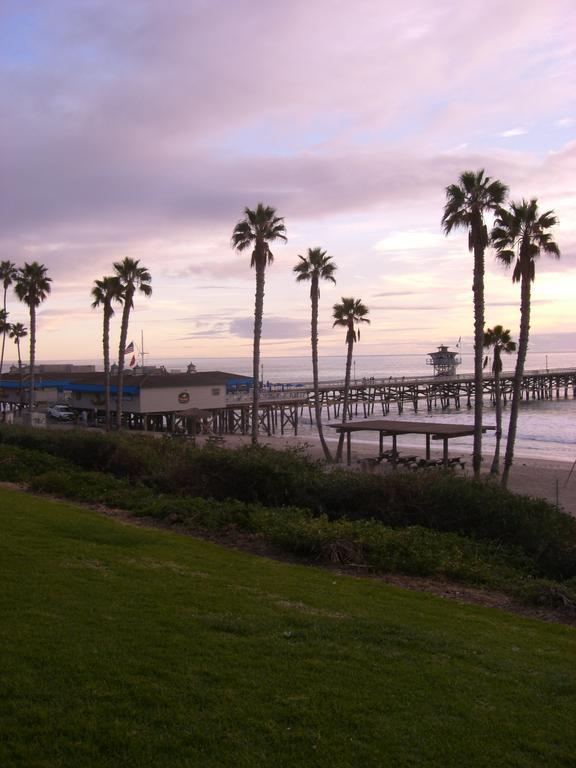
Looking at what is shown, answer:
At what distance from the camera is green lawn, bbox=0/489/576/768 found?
4207 millimetres

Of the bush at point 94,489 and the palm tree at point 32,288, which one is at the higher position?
the palm tree at point 32,288

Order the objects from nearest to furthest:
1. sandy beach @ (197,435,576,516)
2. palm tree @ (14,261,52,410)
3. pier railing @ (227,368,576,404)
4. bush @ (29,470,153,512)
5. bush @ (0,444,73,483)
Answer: bush @ (29,470,153,512)
bush @ (0,444,73,483)
sandy beach @ (197,435,576,516)
palm tree @ (14,261,52,410)
pier railing @ (227,368,576,404)

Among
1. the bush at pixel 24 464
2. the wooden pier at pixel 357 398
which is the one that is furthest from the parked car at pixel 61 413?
the bush at pixel 24 464

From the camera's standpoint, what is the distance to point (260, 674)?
17.2 feet

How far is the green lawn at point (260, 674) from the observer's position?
4207 mm

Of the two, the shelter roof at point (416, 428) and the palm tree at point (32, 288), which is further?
the palm tree at point (32, 288)

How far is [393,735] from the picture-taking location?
4.42 meters

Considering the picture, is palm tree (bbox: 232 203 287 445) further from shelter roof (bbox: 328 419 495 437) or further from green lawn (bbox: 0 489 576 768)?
green lawn (bbox: 0 489 576 768)

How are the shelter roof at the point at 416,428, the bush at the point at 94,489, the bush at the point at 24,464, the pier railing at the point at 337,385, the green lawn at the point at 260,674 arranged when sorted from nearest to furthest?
the green lawn at the point at 260,674 → the bush at the point at 94,489 → the bush at the point at 24,464 → the shelter roof at the point at 416,428 → the pier railing at the point at 337,385

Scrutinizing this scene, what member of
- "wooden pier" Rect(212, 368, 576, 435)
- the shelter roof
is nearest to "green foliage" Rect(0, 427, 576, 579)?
the shelter roof

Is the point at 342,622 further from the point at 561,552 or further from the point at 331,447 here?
the point at 331,447

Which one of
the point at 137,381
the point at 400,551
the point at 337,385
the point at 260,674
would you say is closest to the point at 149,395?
the point at 137,381

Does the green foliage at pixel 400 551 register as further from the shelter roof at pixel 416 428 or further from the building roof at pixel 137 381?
the building roof at pixel 137 381

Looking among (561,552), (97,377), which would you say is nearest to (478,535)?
(561,552)
